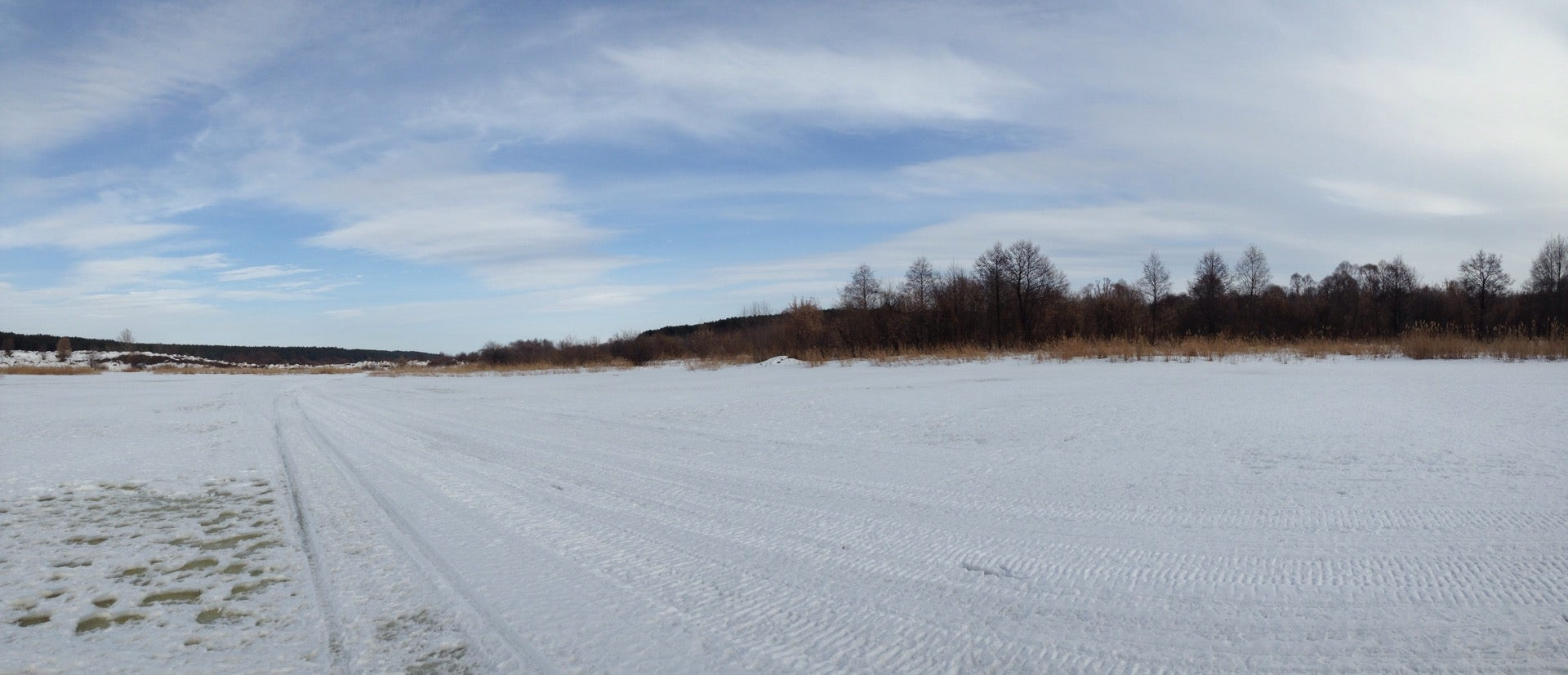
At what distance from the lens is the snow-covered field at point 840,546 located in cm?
241

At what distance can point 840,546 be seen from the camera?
3.57 metres

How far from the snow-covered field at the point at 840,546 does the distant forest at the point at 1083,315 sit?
46.2ft

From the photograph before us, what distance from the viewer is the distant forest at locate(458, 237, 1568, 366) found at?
32.0 meters

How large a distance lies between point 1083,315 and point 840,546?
39.5 m

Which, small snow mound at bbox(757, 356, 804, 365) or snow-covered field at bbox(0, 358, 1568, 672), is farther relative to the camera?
small snow mound at bbox(757, 356, 804, 365)

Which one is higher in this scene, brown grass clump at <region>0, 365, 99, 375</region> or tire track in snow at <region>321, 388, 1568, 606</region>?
brown grass clump at <region>0, 365, 99, 375</region>

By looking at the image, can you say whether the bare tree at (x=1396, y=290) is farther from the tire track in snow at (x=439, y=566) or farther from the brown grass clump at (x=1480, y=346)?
the tire track in snow at (x=439, y=566)

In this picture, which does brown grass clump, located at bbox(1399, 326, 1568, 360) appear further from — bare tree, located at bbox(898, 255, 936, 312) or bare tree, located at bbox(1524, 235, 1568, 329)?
bare tree, located at bbox(1524, 235, 1568, 329)

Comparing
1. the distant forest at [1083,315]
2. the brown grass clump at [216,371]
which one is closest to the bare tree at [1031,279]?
the distant forest at [1083,315]

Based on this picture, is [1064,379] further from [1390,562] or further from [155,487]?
[155,487]

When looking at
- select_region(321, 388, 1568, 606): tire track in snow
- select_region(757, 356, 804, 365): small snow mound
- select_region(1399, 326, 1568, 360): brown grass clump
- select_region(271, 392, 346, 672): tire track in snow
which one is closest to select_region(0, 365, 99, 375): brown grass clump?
select_region(757, 356, 804, 365): small snow mound

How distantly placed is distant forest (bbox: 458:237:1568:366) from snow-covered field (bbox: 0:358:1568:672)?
555 inches

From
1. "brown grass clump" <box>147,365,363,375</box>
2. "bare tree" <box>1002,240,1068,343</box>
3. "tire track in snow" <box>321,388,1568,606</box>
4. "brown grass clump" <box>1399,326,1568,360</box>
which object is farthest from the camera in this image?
"brown grass clump" <box>147,365,363,375</box>

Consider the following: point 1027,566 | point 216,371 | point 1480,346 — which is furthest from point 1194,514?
point 216,371
